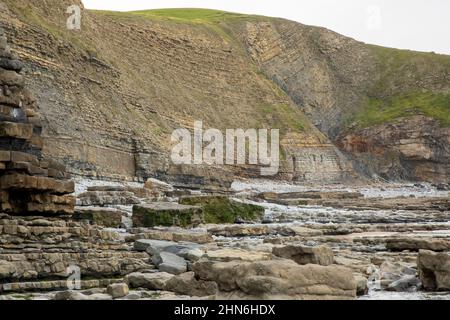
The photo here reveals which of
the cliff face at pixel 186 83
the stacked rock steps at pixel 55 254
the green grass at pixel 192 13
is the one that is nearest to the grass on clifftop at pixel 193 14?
the green grass at pixel 192 13

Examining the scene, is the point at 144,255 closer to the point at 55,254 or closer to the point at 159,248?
the point at 159,248

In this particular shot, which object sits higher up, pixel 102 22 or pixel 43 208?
pixel 102 22

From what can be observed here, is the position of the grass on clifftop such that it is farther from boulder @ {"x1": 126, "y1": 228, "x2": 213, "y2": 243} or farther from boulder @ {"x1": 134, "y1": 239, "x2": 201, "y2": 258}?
boulder @ {"x1": 134, "y1": 239, "x2": 201, "y2": 258}

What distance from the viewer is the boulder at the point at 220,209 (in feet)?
83.4

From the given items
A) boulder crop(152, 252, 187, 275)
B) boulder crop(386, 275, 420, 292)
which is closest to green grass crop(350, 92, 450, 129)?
boulder crop(152, 252, 187, 275)

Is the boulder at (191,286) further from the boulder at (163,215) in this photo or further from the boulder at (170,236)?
the boulder at (163,215)

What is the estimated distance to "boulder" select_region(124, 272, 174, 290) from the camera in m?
10.6

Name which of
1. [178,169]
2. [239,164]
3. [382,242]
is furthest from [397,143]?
[382,242]

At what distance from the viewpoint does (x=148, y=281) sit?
10.7 metres

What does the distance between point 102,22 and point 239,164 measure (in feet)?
53.1

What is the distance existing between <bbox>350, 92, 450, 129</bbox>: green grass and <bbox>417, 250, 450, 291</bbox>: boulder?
3110 inches

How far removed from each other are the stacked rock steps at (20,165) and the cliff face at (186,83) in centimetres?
2445
